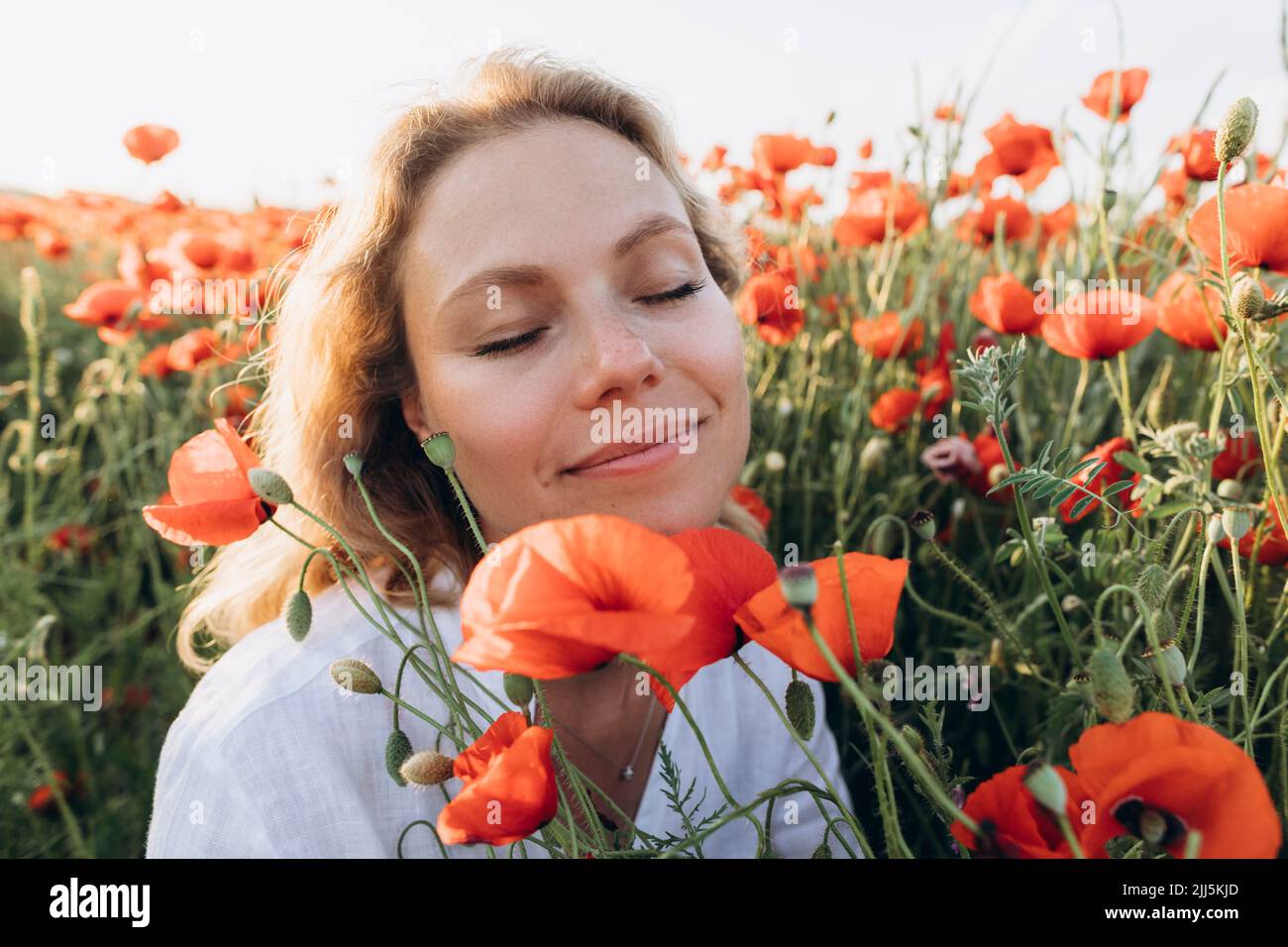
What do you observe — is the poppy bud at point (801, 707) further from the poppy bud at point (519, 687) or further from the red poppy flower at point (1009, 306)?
the red poppy flower at point (1009, 306)

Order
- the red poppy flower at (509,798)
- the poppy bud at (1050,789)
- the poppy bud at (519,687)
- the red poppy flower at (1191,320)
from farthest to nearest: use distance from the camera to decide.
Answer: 1. the red poppy flower at (1191,320)
2. the poppy bud at (519,687)
3. the red poppy flower at (509,798)
4. the poppy bud at (1050,789)

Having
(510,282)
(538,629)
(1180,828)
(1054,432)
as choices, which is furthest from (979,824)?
(1054,432)

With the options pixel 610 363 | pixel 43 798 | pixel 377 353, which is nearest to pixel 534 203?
pixel 610 363

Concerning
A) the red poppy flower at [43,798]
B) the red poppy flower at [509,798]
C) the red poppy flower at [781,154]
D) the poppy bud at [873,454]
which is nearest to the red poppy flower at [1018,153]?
the red poppy flower at [781,154]

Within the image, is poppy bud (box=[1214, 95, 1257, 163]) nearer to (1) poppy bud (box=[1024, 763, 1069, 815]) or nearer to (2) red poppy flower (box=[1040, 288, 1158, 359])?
(2) red poppy flower (box=[1040, 288, 1158, 359])

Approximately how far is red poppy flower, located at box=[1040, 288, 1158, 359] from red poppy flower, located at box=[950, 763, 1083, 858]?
62 centimetres

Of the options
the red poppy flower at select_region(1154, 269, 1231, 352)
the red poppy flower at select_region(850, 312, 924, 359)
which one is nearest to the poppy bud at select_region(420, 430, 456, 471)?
the red poppy flower at select_region(1154, 269, 1231, 352)

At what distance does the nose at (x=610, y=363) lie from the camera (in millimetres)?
888

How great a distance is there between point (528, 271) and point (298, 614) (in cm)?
37

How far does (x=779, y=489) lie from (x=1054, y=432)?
46 cm

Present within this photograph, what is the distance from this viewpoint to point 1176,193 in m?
1.64

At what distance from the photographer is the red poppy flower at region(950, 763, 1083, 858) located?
0.48 meters

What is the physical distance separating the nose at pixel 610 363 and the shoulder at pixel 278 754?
32cm

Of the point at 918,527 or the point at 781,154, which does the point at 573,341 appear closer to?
the point at 918,527
